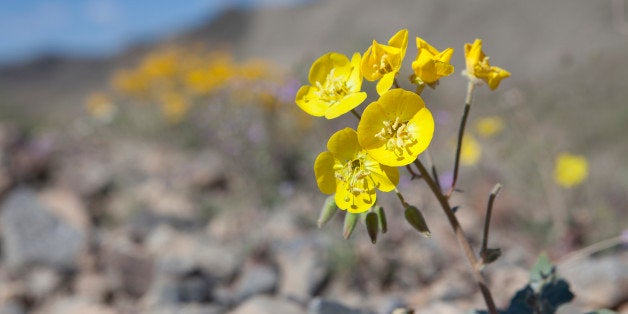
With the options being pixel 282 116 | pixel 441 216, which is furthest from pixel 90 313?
pixel 282 116

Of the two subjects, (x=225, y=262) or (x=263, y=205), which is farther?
(x=263, y=205)

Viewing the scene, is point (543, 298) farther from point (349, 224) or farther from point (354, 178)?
point (354, 178)

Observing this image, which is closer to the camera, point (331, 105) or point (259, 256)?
point (331, 105)

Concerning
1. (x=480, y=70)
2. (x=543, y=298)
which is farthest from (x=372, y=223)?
(x=543, y=298)

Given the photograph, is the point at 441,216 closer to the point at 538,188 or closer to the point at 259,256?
the point at 538,188

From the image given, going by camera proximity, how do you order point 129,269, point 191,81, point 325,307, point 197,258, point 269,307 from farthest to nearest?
1. point 191,81
2. point 129,269
3. point 197,258
4. point 269,307
5. point 325,307

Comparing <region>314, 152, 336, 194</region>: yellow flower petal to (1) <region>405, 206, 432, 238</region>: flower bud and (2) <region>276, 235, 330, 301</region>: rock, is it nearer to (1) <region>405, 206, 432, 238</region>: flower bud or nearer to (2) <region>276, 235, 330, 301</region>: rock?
(1) <region>405, 206, 432, 238</region>: flower bud

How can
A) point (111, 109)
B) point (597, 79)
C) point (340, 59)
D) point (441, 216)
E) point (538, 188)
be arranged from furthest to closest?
1. point (597, 79)
2. point (111, 109)
3. point (538, 188)
4. point (441, 216)
5. point (340, 59)
